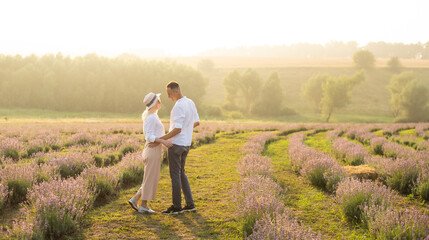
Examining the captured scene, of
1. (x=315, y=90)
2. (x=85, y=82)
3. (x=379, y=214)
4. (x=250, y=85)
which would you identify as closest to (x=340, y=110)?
(x=315, y=90)

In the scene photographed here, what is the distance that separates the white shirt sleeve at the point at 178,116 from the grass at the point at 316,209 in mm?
2354

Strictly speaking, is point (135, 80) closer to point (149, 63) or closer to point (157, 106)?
point (149, 63)

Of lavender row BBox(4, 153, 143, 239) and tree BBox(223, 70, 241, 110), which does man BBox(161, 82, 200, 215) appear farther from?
tree BBox(223, 70, 241, 110)

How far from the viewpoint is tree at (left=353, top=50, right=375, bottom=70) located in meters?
92.6

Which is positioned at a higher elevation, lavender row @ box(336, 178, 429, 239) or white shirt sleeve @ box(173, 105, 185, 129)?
white shirt sleeve @ box(173, 105, 185, 129)

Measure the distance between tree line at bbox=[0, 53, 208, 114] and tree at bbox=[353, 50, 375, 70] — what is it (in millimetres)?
56086

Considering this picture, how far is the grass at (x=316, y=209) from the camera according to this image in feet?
16.0

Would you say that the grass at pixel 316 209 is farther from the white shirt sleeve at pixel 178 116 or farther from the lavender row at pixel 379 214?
the white shirt sleeve at pixel 178 116

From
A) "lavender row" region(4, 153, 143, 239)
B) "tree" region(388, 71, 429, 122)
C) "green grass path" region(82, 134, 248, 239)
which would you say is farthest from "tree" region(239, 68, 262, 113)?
"lavender row" region(4, 153, 143, 239)

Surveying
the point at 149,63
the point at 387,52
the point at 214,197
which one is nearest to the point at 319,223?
the point at 214,197

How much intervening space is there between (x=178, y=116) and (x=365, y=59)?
101026 millimetres

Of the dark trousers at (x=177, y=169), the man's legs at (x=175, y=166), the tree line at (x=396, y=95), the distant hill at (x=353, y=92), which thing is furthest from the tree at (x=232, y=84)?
the man's legs at (x=175, y=166)

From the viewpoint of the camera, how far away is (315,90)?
64875 millimetres

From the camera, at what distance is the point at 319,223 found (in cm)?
529
